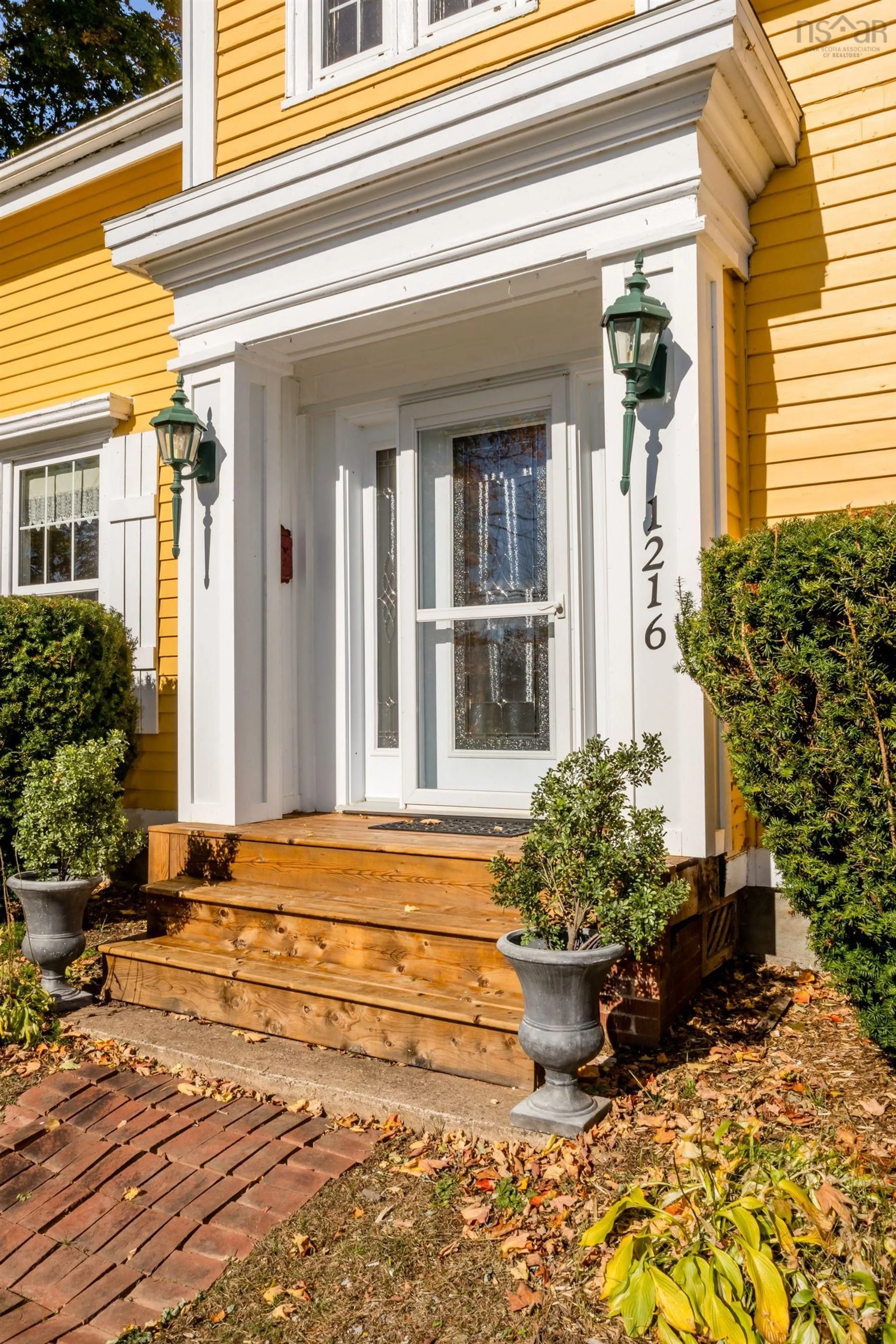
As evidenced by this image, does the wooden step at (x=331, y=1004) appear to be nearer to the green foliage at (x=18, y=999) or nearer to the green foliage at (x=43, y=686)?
the green foliage at (x=18, y=999)

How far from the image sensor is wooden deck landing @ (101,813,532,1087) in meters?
3.18

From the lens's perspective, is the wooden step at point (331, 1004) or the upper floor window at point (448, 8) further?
the upper floor window at point (448, 8)

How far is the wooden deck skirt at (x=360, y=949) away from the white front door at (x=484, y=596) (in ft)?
2.24

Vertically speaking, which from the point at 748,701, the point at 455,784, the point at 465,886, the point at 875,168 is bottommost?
the point at 465,886

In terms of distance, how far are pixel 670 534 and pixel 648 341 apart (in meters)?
0.71

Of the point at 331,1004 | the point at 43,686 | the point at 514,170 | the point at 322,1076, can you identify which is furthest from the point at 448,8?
the point at 322,1076

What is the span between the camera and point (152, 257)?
500 centimetres

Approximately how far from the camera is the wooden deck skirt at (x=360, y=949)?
3182mm

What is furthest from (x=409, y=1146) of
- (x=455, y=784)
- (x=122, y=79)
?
(x=122, y=79)

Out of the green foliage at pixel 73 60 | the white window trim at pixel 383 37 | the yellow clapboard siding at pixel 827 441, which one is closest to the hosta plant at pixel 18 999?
the yellow clapboard siding at pixel 827 441

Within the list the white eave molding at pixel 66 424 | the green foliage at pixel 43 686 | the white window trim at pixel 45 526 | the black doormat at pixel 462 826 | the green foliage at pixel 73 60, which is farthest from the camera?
the green foliage at pixel 73 60

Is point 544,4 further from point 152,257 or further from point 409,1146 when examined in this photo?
point 409,1146

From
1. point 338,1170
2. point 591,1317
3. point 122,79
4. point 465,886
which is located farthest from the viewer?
point 122,79

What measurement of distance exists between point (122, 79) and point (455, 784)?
12223mm
